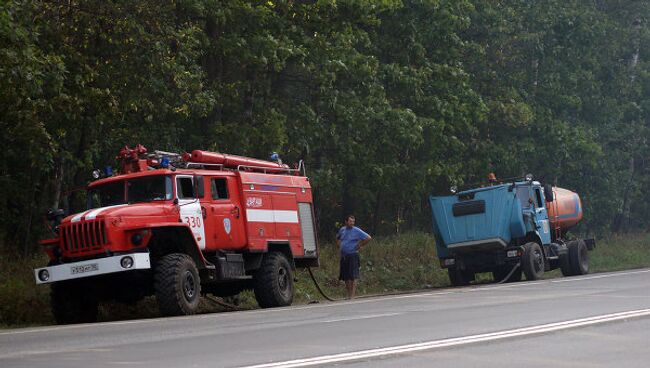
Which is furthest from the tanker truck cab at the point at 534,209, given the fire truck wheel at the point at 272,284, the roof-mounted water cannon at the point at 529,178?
the fire truck wheel at the point at 272,284

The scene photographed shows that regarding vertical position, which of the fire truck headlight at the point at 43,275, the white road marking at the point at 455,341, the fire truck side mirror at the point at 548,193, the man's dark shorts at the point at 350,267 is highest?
the fire truck side mirror at the point at 548,193

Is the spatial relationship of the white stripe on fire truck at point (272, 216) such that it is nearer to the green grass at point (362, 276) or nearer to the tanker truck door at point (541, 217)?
the green grass at point (362, 276)

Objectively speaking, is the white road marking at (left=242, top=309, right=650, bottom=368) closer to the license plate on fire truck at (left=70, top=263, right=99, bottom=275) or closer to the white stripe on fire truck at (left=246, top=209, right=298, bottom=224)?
the license plate on fire truck at (left=70, top=263, right=99, bottom=275)

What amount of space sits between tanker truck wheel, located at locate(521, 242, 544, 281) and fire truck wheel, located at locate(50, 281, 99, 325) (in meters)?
15.0

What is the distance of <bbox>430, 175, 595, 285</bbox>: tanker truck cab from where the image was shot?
32.8m

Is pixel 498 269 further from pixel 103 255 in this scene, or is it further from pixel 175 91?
pixel 103 255

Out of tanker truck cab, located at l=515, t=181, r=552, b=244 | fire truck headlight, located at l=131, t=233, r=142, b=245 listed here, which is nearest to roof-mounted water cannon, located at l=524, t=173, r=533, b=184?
tanker truck cab, located at l=515, t=181, r=552, b=244

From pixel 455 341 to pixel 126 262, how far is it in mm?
8381

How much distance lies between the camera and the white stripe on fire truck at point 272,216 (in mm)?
23125

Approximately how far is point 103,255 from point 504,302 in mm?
6622

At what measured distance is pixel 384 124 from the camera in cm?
3628

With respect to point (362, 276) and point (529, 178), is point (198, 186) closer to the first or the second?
point (362, 276)

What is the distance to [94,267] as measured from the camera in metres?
19.6

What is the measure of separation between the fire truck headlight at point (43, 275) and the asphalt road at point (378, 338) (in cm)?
302
